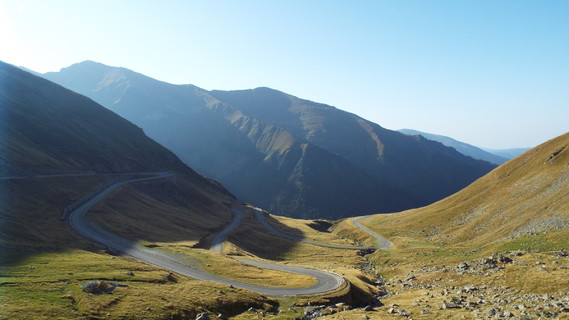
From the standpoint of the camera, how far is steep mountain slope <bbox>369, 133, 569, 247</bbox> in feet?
293

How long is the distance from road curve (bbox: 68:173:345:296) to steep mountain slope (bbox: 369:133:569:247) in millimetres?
52344

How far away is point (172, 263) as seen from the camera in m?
65.3

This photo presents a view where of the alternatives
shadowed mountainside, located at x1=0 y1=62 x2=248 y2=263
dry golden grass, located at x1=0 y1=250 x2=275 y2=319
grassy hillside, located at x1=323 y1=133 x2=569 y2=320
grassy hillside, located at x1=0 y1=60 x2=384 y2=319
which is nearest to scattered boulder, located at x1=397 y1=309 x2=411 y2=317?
grassy hillside, located at x1=323 y1=133 x2=569 y2=320

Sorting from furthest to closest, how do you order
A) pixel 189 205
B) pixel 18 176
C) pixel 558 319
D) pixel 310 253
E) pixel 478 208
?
pixel 189 205
pixel 478 208
pixel 310 253
pixel 18 176
pixel 558 319

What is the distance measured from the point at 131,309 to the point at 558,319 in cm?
4075

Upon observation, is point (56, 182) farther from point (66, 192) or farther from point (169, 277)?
point (169, 277)

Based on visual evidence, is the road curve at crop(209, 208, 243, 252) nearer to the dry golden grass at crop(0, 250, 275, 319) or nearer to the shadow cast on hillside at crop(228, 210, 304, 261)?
the shadow cast on hillside at crop(228, 210, 304, 261)

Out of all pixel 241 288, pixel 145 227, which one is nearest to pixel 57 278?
pixel 241 288

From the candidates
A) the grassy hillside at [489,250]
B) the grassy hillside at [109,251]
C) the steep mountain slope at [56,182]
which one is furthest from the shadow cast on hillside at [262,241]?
the grassy hillside at [489,250]

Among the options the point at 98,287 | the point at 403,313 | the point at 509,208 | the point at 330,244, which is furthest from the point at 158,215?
the point at 509,208

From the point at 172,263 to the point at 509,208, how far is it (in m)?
99.1

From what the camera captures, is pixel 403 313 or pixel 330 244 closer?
pixel 403 313

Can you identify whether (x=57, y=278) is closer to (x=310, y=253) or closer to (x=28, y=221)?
(x=28, y=221)

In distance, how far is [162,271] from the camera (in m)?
55.8
